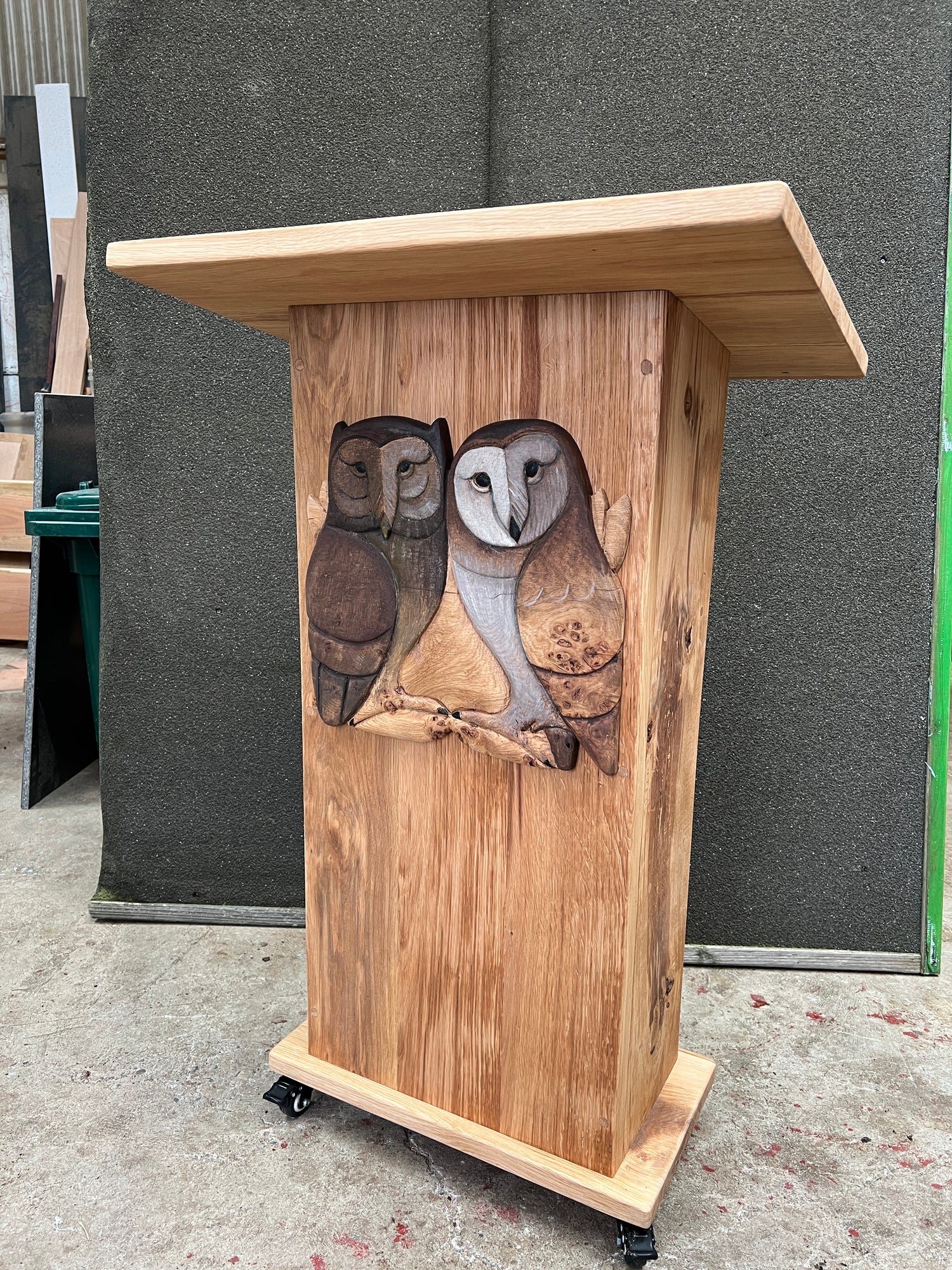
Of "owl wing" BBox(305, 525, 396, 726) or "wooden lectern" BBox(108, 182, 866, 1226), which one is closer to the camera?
"wooden lectern" BBox(108, 182, 866, 1226)

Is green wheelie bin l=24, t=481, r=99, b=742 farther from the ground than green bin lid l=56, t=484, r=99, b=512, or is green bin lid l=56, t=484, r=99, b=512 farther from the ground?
green bin lid l=56, t=484, r=99, b=512

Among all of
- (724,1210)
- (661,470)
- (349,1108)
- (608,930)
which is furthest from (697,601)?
(349,1108)

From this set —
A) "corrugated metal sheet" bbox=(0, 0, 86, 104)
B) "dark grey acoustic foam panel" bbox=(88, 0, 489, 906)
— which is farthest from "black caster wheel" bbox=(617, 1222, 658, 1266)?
"corrugated metal sheet" bbox=(0, 0, 86, 104)

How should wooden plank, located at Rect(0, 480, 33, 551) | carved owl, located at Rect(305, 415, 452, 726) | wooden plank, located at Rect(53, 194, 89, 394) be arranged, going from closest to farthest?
carved owl, located at Rect(305, 415, 452, 726) < wooden plank, located at Rect(0, 480, 33, 551) < wooden plank, located at Rect(53, 194, 89, 394)

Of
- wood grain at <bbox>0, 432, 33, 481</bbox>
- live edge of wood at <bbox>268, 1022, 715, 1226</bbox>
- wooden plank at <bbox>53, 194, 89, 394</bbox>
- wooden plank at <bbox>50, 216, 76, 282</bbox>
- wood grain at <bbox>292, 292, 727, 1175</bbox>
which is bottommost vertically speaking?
live edge of wood at <bbox>268, 1022, 715, 1226</bbox>

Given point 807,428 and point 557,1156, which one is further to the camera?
point 807,428

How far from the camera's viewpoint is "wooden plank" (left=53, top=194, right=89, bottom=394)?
14.4ft

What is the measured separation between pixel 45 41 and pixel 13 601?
3.57m

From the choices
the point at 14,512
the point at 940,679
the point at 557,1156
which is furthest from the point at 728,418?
the point at 14,512

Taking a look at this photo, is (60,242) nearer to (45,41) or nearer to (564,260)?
(45,41)

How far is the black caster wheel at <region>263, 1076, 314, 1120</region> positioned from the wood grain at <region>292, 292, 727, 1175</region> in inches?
3.3

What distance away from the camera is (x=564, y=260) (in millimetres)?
840

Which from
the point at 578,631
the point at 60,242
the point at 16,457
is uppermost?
the point at 60,242

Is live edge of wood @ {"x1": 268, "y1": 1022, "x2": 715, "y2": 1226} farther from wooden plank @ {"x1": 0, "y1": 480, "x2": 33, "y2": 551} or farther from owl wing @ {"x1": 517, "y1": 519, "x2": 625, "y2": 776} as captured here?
wooden plank @ {"x1": 0, "y1": 480, "x2": 33, "y2": 551}
